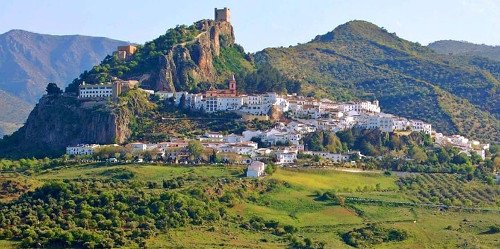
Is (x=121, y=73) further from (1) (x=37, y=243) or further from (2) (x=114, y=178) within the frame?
(1) (x=37, y=243)

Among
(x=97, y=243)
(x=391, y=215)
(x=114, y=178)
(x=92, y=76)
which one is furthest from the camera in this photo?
(x=92, y=76)

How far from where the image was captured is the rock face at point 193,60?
11375 cm

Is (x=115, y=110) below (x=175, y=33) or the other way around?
below

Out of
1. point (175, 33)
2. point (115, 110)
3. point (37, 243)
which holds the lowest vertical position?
point (37, 243)

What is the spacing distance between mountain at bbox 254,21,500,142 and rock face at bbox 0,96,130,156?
3585 centimetres

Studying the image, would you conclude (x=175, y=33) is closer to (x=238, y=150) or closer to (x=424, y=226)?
(x=238, y=150)

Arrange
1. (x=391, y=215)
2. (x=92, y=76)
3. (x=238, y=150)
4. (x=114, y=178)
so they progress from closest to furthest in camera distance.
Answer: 1. (x=391, y=215)
2. (x=114, y=178)
3. (x=238, y=150)
4. (x=92, y=76)

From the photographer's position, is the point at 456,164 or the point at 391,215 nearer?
the point at 391,215

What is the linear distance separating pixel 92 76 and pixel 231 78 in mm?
18591

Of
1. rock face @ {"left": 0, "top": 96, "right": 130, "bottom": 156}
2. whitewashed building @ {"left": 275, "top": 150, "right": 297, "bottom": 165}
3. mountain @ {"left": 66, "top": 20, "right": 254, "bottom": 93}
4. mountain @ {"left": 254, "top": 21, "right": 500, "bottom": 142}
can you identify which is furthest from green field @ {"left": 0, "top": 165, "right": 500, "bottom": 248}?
mountain @ {"left": 254, "top": 21, "right": 500, "bottom": 142}

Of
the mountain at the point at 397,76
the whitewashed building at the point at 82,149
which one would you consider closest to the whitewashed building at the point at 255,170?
the whitewashed building at the point at 82,149

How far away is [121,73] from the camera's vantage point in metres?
113

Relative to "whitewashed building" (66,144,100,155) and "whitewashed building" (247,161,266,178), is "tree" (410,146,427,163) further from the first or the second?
"whitewashed building" (66,144,100,155)

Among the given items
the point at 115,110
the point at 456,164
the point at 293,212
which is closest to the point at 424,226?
the point at 293,212
